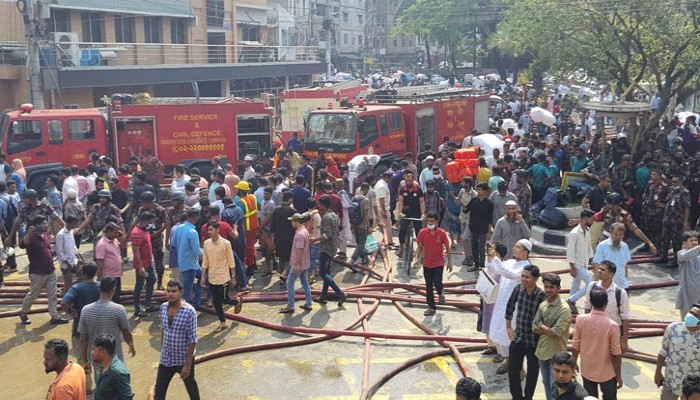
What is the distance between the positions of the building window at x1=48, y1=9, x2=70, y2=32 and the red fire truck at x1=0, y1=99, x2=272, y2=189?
13054mm

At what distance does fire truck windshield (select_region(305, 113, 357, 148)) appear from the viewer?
17.5 meters

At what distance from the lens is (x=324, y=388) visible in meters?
7.84

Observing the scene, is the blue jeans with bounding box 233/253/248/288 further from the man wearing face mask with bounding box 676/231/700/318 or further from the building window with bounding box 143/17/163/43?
the building window with bounding box 143/17/163/43

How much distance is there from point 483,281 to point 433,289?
2208 mm

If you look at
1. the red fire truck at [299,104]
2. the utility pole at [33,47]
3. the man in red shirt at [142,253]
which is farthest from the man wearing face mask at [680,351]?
the utility pole at [33,47]

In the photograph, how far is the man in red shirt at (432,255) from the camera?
385 inches

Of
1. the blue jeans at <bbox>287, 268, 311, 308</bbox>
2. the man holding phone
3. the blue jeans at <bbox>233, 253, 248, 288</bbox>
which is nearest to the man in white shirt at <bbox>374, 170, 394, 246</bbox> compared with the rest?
the blue jeans at <bbox>287, 268, 311, 308</bbox>

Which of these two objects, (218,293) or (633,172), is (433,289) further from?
(633,172)

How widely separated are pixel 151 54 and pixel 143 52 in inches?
23.6

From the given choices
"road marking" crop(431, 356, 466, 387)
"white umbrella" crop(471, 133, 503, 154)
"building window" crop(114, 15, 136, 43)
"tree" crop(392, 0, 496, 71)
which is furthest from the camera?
"tree" crop(392, 0, 496, 71)

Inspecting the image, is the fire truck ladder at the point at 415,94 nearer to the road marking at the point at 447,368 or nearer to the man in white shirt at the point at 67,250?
the man in white shirt at the point at 67,250

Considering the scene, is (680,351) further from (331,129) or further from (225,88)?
(225,88)

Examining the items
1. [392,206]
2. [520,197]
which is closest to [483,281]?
[520,197]

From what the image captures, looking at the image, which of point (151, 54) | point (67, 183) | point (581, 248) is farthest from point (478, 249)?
point (151, 54)
